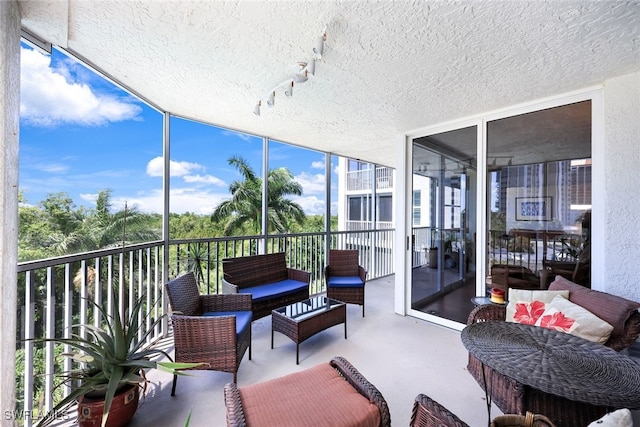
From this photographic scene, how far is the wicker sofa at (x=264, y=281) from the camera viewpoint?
3014 millimetres

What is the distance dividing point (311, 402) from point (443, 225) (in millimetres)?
2871

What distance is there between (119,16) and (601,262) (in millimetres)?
4092

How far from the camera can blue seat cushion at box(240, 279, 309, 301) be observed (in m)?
3.02

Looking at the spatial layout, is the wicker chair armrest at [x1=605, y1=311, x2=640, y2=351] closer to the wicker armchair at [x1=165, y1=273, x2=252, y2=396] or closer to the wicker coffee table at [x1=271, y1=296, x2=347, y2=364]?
the wicker coffee table at [x1=271, y1=296, x2=347, y2=364]

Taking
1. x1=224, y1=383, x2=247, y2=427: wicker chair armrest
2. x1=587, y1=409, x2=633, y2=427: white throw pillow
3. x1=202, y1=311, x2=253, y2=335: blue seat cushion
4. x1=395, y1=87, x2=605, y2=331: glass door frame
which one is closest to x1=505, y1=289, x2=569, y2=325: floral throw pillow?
Result: x1=395, y1=87, x2=605, y2=331: glass door frame

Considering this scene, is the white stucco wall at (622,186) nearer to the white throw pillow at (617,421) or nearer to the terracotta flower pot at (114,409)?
the white throw pillow at (617,421)

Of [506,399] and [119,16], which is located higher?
[119,16]

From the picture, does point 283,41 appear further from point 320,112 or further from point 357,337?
point 357,337

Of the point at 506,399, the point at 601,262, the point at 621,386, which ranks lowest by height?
the point at 506,399

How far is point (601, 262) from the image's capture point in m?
2.27

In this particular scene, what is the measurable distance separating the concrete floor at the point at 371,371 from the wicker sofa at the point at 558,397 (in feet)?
1.18

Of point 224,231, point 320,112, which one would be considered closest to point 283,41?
point 320,112

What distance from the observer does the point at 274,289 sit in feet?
10.6

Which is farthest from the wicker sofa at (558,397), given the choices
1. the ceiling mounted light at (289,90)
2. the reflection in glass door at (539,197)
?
the ceiling mounted light at (289,90)
